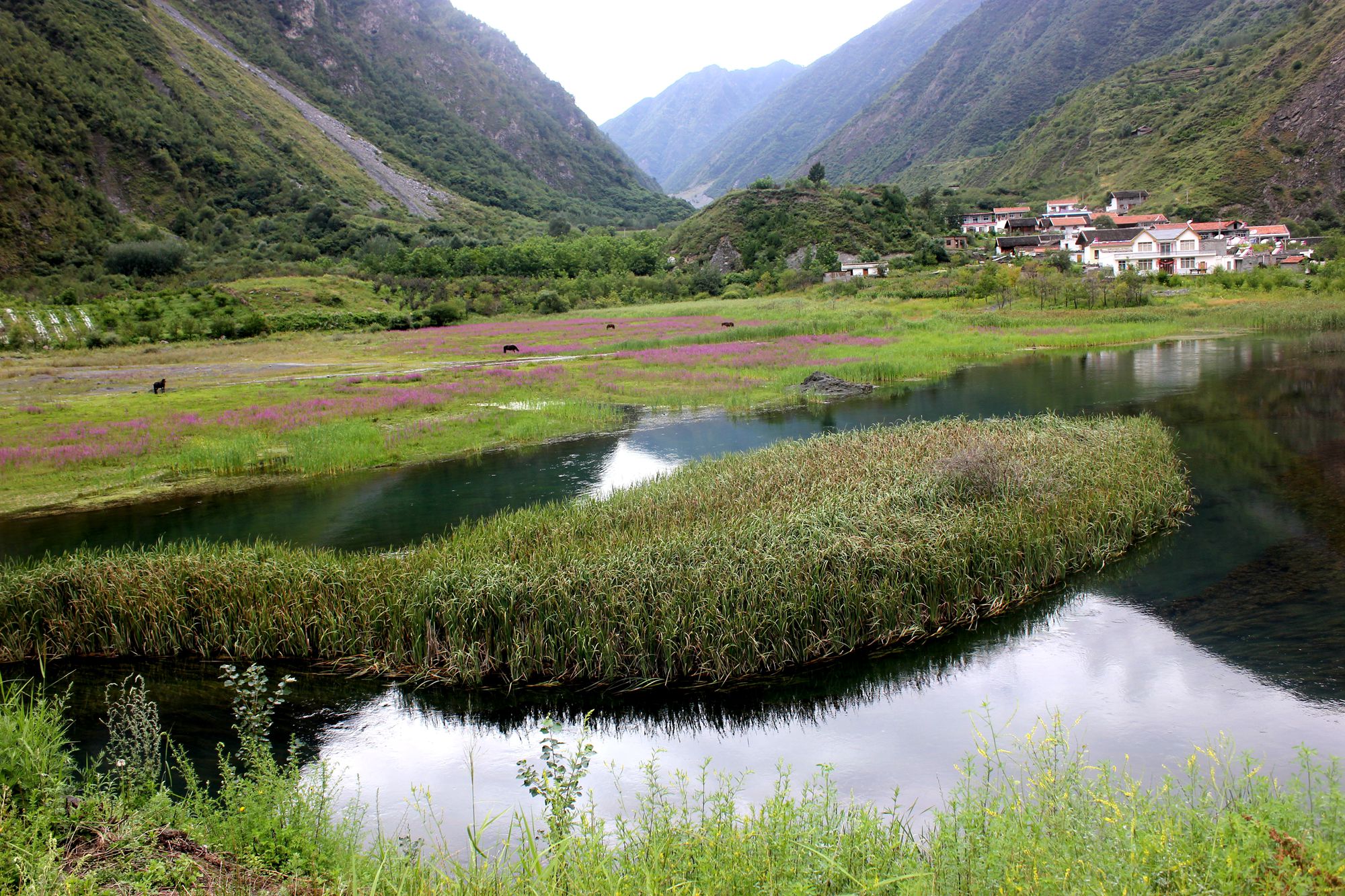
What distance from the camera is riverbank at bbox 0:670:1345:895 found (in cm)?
500

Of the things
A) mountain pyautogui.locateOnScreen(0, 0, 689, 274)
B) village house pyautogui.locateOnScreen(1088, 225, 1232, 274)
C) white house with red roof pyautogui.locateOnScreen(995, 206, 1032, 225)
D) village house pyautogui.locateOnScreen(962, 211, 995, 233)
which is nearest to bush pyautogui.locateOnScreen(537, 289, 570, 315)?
mountain pyautogui.locateOnScreen(0, 0, 689, 274)

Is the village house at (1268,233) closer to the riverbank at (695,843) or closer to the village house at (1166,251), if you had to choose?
the village house at (1166,251)

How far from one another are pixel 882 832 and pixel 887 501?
8.81 m

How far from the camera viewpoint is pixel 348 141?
172 m

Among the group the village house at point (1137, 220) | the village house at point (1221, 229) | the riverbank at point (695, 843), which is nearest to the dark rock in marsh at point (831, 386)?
the riverbank at point (695, 843)

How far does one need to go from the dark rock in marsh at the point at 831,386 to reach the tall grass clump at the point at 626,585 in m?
17.4

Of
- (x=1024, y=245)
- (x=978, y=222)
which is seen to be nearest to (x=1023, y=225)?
(x=978, y=222)

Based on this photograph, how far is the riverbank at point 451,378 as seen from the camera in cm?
2380

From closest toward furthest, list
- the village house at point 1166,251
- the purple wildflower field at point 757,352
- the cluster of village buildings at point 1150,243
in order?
the purple wildflower field at point 757,352
the cluster of village buildings at point 1150,243
the village house at point 1166,251

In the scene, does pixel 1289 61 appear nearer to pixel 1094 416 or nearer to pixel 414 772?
pixel 1094 416

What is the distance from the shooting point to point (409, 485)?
71.3 ft

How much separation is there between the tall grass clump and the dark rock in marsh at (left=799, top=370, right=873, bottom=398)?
57.2ft

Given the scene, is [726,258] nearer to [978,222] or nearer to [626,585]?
[978,222]

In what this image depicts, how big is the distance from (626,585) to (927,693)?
4.29m
